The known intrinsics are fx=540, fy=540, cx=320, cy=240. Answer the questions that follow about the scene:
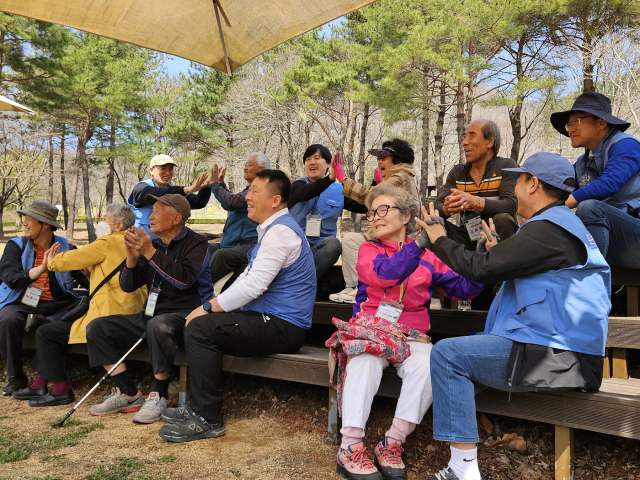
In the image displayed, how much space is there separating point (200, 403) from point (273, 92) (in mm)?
21781

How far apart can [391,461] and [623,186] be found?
239 centimetres

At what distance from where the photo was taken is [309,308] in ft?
12.7

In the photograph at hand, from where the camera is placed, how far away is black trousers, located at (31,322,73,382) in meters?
4.62

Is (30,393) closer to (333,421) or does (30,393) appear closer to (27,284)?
(27,284)

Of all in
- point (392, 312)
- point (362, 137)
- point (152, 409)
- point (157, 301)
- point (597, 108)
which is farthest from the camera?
point (362, 137)

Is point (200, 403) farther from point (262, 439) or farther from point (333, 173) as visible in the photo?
point (333, 173)

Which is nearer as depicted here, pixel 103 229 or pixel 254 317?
pixel 254 317

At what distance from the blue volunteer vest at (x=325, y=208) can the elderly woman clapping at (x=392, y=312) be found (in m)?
1.85

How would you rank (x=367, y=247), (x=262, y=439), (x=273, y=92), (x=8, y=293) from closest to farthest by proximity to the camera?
(x=367, y=247)
(x=262, y=439)
(x=8, y=293)
(x=273, y=92)

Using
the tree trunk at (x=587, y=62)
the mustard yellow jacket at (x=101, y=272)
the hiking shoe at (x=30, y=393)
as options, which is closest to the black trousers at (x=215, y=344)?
the mustard yellow jacket at (x=101, y=272)

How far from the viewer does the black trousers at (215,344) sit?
3.61 metres

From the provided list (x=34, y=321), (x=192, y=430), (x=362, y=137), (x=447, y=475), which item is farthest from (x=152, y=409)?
(x=362, y=137)

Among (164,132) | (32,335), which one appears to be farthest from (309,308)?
(164,132)

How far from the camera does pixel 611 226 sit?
11.3 ft
